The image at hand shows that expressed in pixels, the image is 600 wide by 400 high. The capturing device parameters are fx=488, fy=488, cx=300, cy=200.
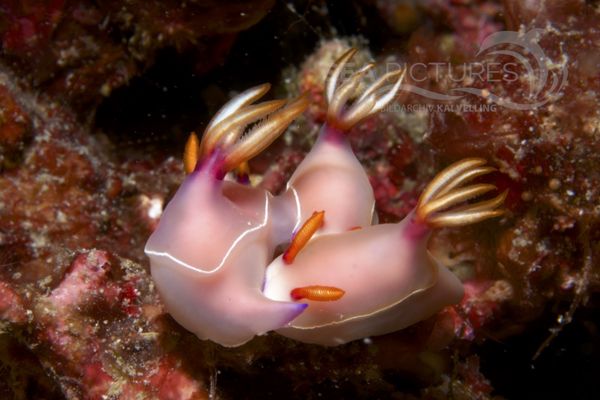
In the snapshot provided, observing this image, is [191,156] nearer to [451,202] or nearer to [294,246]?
[294,246]

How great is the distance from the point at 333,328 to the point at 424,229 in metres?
0.68

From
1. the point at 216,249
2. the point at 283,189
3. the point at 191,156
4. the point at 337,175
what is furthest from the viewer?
the point at 283,189

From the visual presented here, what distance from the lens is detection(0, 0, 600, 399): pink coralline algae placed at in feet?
8.52

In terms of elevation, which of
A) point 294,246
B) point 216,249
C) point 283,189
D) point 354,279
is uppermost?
point 216,249

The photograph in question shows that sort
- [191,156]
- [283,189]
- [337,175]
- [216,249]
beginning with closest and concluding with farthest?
[216,249] < [191,156] < [337,175] < [283,189]

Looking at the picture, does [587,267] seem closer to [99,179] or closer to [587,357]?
[587,357]

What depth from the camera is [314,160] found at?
9.57ft

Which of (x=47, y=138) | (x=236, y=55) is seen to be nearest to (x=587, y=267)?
(x=236, y=55)

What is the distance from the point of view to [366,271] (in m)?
2.45

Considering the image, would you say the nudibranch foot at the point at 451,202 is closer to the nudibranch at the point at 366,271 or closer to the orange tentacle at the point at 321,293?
the nudibranch at the point at 366,271

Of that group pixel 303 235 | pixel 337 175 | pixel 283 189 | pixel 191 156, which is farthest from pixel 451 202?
pixel 283 189

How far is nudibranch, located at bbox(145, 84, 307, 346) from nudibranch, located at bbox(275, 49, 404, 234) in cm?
48

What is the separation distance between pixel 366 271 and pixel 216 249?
0.76 meters

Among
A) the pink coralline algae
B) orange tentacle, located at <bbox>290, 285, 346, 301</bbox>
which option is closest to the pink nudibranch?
orange tentacle, located at <bbox>290, 285, 346, 301</bbox>
